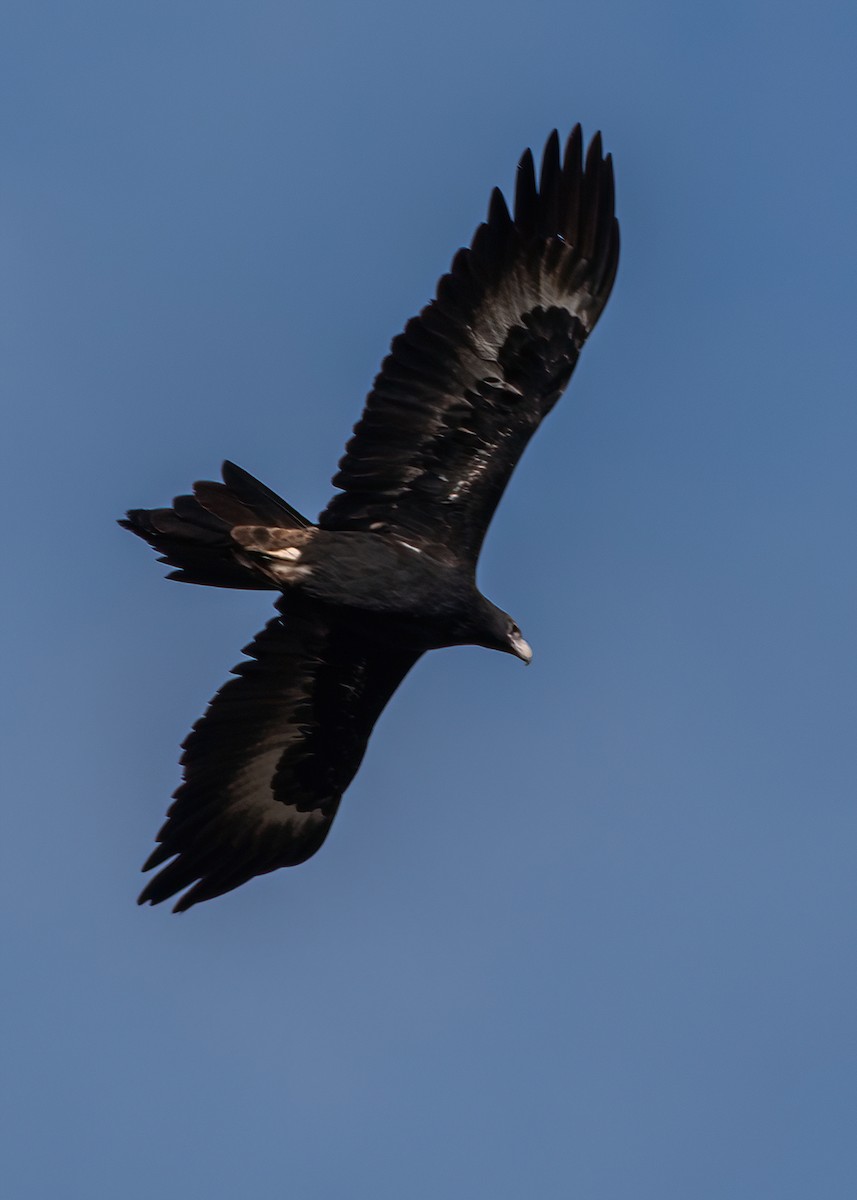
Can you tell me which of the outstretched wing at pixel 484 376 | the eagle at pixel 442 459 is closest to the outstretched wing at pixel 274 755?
the eagle at pixel 442 459

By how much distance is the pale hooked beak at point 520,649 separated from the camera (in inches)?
572

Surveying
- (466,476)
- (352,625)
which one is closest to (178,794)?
(352,625)

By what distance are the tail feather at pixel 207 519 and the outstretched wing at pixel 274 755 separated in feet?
3.46

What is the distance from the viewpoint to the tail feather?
13.8 metres

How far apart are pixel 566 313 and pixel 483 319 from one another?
1.91 ft

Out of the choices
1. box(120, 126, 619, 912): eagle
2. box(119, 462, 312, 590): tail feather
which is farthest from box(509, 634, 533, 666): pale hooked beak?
box(119, 462, 312, 590): tail feather

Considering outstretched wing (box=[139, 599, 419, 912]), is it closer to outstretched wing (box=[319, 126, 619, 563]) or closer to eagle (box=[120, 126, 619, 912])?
eagle (box=[120, 126, 619, 912])

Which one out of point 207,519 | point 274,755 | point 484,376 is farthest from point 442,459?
point 274,755

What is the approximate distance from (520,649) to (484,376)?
Result: 1.89 metres

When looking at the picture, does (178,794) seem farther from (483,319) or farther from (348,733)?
(483,319)

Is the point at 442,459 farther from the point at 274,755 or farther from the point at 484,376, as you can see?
the point at 274,755

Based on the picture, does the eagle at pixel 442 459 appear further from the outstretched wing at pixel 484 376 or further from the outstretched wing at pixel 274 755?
the outstretched wing at pixel 274 755

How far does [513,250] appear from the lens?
14414mm

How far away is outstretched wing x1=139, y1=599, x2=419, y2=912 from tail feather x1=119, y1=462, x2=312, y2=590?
1.06 m
